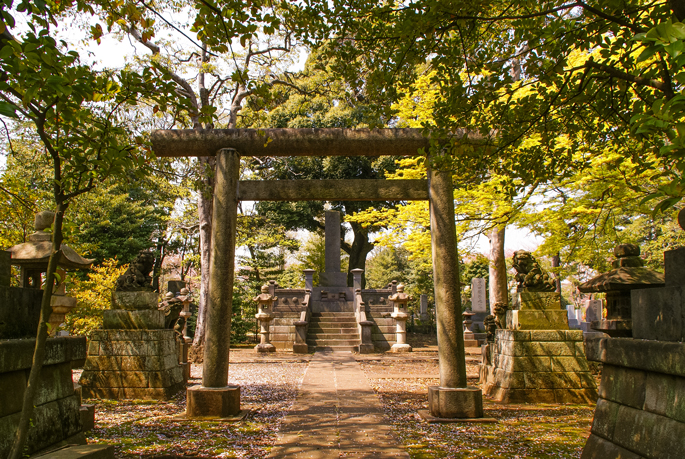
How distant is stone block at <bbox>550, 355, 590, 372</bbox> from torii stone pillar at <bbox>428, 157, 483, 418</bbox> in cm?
207

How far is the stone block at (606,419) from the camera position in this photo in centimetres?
303

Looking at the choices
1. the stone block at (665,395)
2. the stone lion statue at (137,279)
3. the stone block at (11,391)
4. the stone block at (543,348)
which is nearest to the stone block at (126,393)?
the stone lion statue at (137,279)

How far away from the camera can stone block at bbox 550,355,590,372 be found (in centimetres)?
721

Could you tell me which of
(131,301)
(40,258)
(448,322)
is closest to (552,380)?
(448,322)

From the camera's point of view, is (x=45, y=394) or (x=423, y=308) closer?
(x=45, y=394)

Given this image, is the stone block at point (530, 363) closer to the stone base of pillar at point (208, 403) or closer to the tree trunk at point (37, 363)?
the stone base of pillar at point (208, 403)

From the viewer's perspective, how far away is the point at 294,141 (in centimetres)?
650

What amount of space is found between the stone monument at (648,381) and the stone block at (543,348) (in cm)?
417

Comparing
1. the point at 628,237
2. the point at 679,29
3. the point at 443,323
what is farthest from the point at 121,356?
the point at 628,237

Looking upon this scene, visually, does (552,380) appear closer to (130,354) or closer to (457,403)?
(457,403)

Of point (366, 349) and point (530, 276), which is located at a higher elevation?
point (530, 276)

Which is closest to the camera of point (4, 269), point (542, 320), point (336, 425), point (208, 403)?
point (4, 269)

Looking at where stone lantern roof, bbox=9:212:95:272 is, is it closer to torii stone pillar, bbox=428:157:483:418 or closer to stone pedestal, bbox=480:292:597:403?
torii stone pillar, bbox=428:157:483:418

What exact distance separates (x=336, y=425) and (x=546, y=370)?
3.84 meters
